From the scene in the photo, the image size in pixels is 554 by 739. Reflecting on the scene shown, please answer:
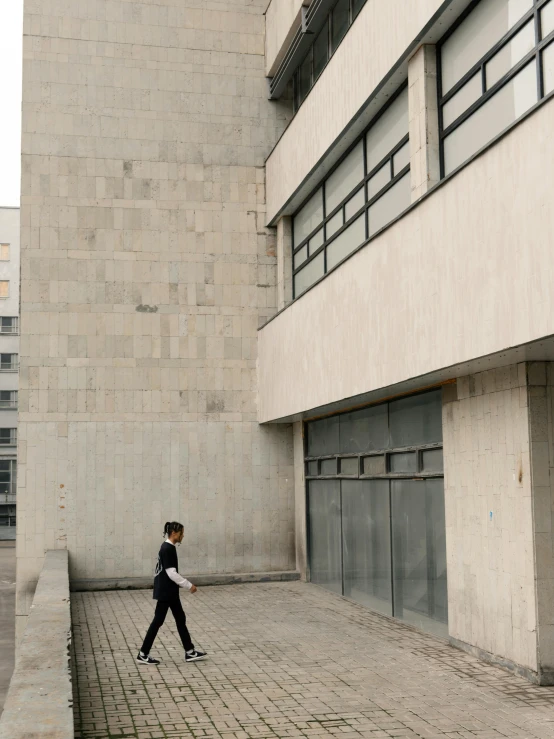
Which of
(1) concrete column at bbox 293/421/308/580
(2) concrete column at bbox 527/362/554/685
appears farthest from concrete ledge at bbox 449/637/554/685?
(1) concrete column at bbox 293/421/308/580

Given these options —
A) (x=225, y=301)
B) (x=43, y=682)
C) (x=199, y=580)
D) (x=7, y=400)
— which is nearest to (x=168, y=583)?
(x=43, y=682)

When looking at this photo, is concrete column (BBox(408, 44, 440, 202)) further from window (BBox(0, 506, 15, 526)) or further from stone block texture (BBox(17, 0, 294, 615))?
window (BBox(0, 506, 15, 526))

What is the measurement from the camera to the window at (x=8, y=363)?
66188mm

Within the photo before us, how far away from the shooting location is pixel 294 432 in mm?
19969

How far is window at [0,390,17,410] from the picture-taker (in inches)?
2589

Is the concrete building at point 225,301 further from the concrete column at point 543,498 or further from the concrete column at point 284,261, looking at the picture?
the concrete column at point 543,498

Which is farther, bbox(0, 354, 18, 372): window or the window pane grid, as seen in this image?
bbox(0, 354, 18, 372): window

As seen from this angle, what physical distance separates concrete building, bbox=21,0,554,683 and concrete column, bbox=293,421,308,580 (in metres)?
0.08

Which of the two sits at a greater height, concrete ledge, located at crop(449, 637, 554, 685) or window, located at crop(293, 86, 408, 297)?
window, located at crop(293, 86, 408, 297)


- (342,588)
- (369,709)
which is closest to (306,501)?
(342,588)

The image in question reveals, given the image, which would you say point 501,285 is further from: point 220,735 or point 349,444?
point 349,444

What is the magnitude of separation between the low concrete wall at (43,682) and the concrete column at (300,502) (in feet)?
24.9

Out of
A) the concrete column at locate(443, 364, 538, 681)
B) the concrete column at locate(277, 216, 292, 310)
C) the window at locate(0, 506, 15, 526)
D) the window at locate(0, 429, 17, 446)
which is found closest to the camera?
the concrete column at locate(443, 364, 538, 681)

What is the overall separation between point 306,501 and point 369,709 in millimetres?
10729
